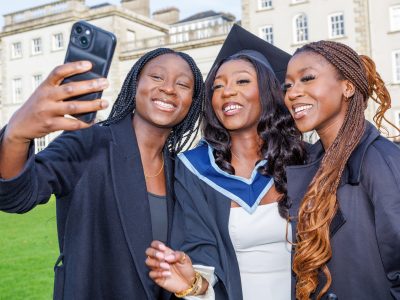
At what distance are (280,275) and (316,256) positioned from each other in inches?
24.0

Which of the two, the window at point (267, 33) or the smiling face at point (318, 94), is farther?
the window at point (267, 33)

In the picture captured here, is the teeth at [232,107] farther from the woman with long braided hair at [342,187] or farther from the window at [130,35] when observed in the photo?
the window at [130,35]

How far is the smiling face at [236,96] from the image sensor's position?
3131mm

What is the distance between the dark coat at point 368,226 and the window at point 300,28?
2714cm

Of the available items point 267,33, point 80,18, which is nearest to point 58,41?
point 80,18

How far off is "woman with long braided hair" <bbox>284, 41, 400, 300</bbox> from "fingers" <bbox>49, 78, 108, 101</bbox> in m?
1.25

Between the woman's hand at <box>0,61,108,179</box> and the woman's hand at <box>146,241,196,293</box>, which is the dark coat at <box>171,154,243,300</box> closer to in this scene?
the woman's hand at <box>146,241,196,293</box>

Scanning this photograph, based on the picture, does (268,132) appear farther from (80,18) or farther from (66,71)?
(80,18)

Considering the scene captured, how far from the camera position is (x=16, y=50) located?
3984 cm

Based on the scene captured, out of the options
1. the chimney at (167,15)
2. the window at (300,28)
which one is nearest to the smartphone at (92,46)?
the window at (300,28)

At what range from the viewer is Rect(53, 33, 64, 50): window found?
36.9m

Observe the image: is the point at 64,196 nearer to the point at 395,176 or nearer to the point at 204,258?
the point at 204,258

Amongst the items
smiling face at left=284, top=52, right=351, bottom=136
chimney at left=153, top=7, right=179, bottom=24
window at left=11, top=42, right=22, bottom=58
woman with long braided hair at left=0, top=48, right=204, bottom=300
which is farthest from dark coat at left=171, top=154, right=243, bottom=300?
chimney at left=153, top=7, right=179, bottom=24

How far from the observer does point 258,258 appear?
2852 mm
